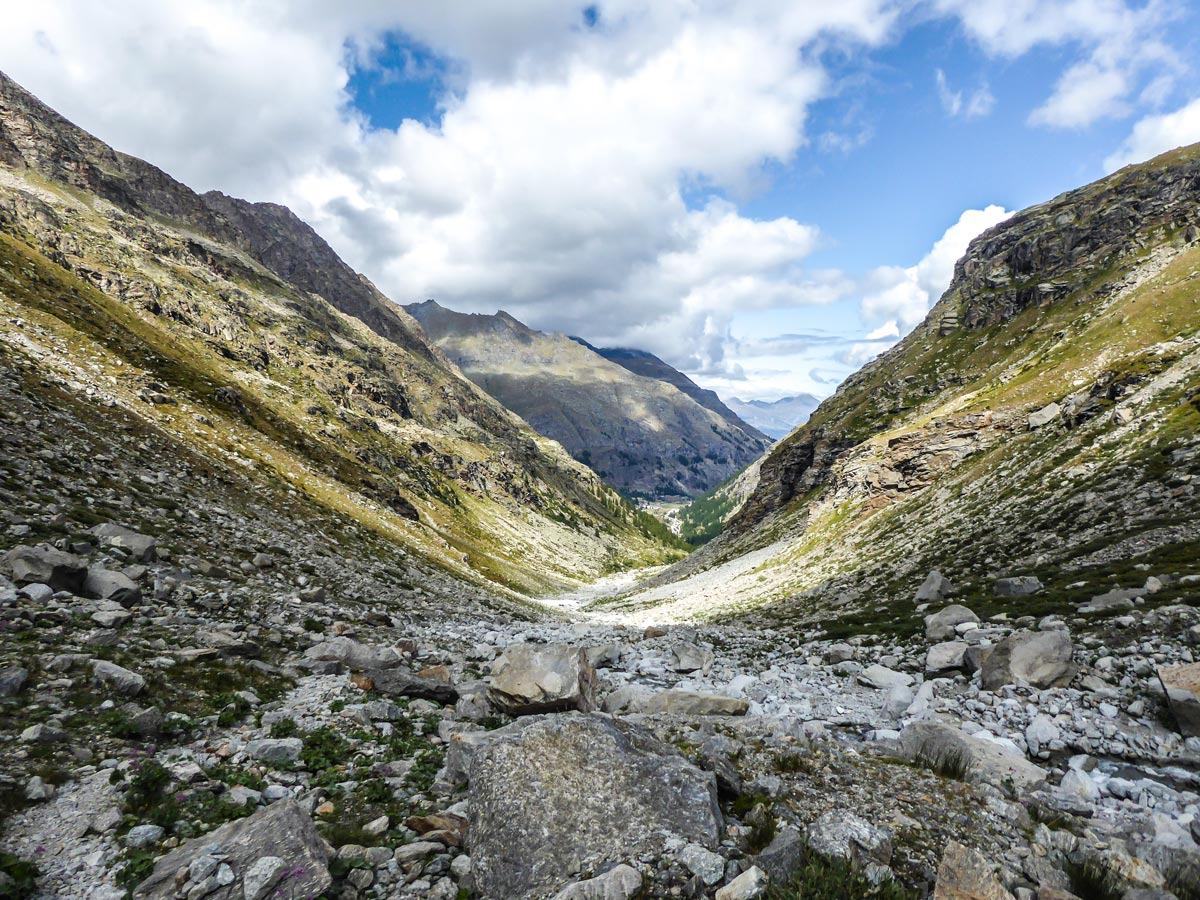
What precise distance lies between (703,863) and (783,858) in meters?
1.13

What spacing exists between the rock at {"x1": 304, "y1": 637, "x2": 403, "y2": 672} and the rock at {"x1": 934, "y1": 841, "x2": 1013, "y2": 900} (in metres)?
14.6

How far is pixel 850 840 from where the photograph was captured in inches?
304

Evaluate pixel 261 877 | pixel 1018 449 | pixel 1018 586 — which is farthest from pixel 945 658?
pixel 1018 449

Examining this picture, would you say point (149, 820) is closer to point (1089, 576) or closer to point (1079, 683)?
point (1079, 683)

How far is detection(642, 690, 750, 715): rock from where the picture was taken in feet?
51.0

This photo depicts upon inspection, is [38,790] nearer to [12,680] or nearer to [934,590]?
[12,680]

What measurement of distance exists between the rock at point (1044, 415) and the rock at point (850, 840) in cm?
7260

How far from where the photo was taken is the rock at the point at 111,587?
592 inches

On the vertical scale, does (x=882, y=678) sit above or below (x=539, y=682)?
below

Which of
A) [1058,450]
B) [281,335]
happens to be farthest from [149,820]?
[281,335]

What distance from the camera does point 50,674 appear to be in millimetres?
9898

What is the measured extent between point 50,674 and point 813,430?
503 ft

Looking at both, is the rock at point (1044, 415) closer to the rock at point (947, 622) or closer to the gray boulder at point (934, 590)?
the gray boulder at point (934, 590)

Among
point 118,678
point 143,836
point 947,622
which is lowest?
point 143,836
